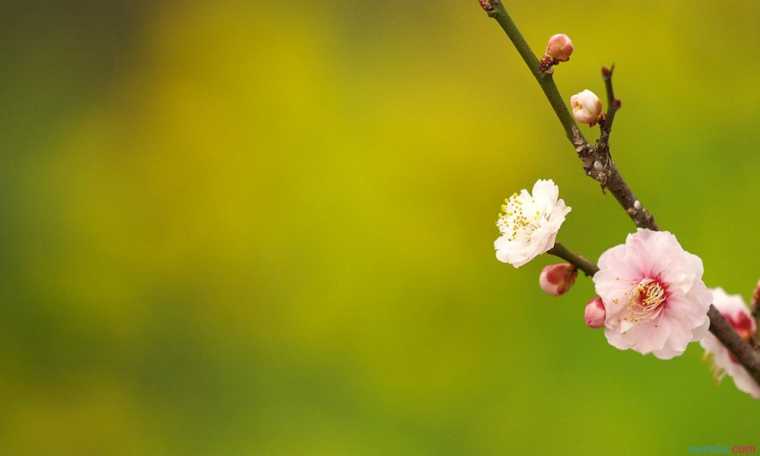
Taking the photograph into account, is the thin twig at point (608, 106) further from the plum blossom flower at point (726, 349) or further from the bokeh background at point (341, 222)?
the bokeh background at point (341, 222)

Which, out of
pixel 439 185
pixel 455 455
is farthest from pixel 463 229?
pixel 455 455

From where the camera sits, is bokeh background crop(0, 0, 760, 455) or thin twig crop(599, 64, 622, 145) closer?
thin twig crop(599, 64, 622, 145)

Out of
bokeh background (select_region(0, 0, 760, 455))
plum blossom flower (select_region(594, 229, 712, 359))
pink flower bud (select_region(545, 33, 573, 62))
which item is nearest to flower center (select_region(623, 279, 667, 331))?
plum blossom flower (select_region(594, 229, 712, 359))

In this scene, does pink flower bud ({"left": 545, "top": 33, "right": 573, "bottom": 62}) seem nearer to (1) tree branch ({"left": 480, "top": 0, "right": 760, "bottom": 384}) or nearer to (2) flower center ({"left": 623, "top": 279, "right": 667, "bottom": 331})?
(1) tree branch ({"left": 480, "top": 0, "right": 760, "bottom": 384})

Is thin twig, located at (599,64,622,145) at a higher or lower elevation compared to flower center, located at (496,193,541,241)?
higher

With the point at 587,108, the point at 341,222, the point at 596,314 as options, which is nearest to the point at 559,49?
→ the point at 587,108

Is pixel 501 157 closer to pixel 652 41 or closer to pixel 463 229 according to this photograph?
pixel 463 229
